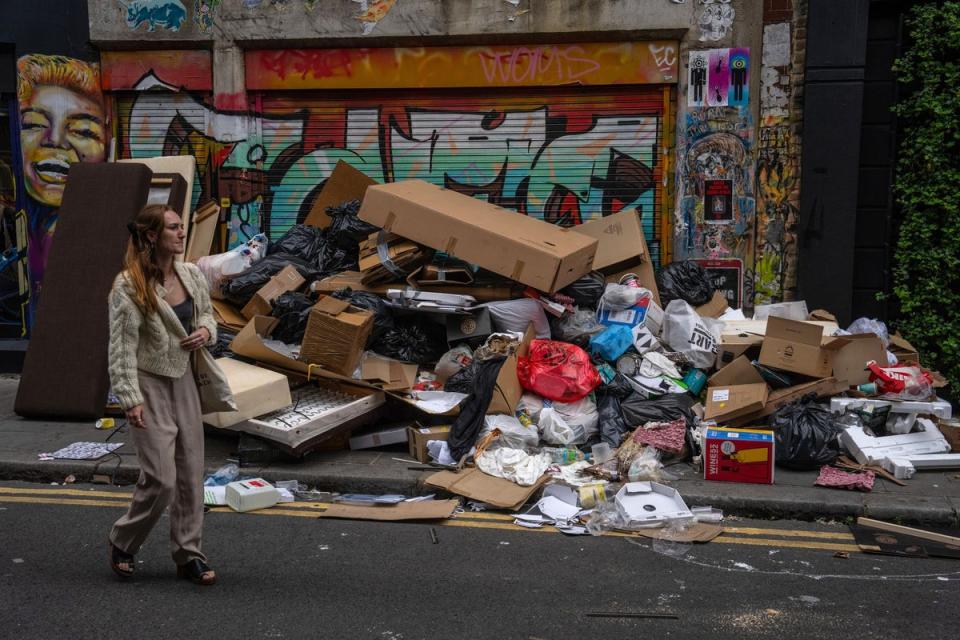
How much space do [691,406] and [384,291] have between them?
2.74m

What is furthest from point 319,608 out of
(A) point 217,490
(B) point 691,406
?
(B) point 691,406

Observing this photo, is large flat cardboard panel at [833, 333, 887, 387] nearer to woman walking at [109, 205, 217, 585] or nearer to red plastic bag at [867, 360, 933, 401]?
red plastic bag at [867, 360, 933, 401]

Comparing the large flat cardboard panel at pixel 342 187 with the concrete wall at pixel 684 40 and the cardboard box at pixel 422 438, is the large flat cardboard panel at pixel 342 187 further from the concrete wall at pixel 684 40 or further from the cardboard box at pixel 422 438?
the cardboard box at pixel 422 438

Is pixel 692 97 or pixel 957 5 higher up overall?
pixel 957 5

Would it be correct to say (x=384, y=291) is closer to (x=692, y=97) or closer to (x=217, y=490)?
(x=217, y=490)

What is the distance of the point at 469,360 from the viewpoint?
23.5 ft

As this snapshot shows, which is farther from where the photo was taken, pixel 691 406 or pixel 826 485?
pixel 691 406

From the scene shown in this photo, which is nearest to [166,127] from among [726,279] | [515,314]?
[515,314]

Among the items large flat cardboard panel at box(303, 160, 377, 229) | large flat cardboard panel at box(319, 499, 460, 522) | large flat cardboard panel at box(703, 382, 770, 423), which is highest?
large flat cardboard panel at box(303, 160, 377, 229)

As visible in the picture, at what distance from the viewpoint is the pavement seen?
554cm

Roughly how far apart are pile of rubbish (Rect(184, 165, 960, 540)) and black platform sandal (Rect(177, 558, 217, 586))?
1706 mm

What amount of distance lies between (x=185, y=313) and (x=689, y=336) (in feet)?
14.5

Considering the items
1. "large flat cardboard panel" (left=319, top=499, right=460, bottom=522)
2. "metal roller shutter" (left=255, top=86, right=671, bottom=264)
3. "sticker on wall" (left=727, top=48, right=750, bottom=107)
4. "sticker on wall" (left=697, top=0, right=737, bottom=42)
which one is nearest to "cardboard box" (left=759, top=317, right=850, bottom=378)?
"metal roller shutter" (left=255, top=86, right=671, bottom=264)

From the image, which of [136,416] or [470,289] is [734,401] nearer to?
[470,289]
